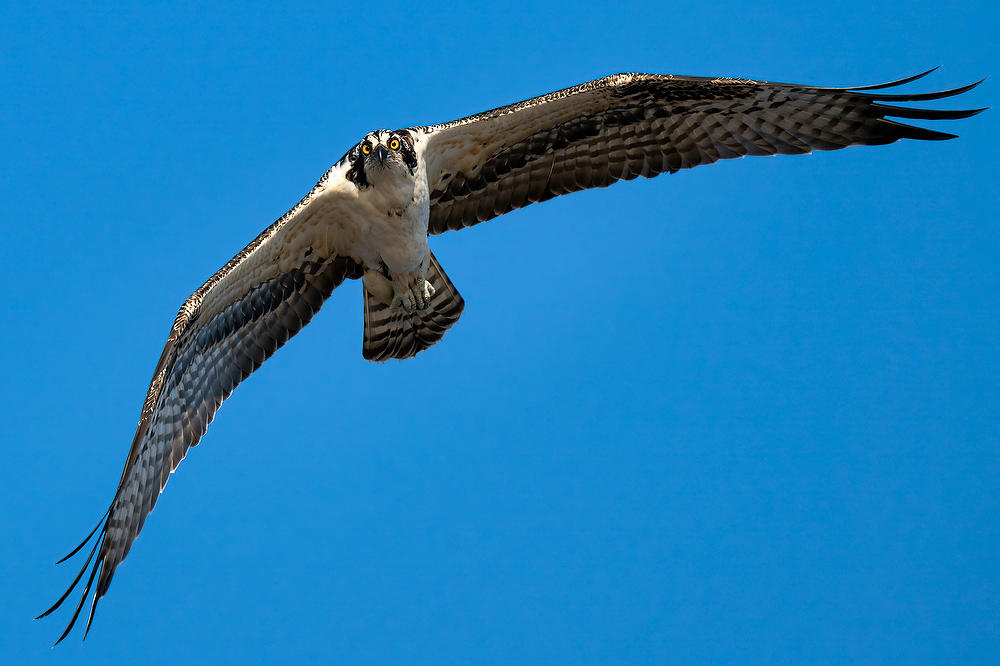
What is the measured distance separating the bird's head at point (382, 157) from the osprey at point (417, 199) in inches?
0.4

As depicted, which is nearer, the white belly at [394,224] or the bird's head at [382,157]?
the bird's head at [382,157]

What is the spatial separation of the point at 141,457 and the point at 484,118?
12.4 ft

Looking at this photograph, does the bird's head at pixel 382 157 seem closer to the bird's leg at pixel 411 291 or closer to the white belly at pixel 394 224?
the white belly at pixel 394 224

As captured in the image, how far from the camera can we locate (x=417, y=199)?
8266 millimetres

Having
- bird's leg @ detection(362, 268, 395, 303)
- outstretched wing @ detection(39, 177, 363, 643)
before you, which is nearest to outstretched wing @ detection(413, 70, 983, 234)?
bird's leg @ detection(362, 268, 395, 303)

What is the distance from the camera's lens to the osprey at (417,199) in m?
8.03

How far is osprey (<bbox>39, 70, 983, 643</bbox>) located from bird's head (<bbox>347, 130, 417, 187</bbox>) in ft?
0.03

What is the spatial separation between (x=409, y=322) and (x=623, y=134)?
7.86 ft

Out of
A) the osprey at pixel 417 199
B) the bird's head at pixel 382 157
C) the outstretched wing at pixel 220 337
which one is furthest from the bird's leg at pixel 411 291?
the bird's head at pixel 382 157

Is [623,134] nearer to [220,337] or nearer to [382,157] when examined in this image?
[382,157]

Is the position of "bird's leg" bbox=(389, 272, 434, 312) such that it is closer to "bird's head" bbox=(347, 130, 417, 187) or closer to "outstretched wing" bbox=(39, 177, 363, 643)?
"outstretched wing" bbox=(39, 177, 363, 643)

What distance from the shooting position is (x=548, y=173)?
348 inches

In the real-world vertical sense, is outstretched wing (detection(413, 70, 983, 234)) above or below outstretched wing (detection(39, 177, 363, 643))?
above

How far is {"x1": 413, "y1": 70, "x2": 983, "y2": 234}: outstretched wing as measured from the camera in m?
7.99
